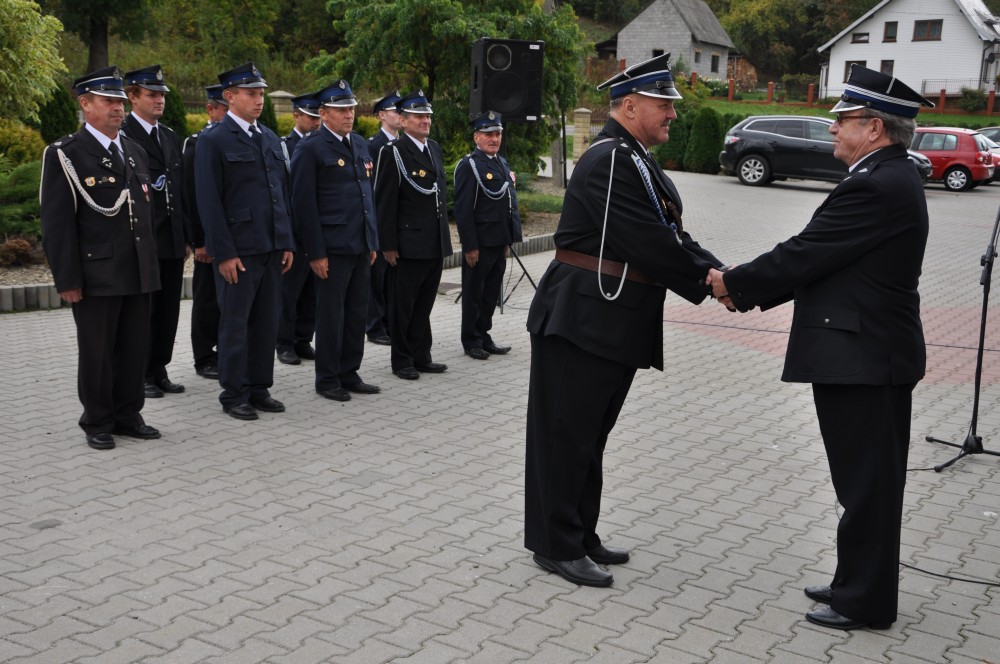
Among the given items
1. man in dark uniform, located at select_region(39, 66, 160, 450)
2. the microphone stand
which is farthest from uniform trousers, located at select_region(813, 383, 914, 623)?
man in dark uniform, located at select_region(39, 66, 160, 450)

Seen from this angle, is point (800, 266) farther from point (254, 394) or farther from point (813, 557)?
point (254, 394)

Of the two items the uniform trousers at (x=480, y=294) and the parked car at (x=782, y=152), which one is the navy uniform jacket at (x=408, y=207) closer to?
the uniform trousers at (x=480, y=294)

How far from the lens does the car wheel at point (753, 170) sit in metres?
26.2

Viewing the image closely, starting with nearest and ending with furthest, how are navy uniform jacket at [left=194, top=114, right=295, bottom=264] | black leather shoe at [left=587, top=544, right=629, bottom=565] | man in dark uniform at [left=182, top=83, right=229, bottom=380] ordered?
black leather shoe at [left=587, top=544, right=629, bottom=565] → navy uniform jacket at [left=194, top=114, right=295, bottom=264] → man in dark uniform at [left=182, top=83, right=229, bottom=380]

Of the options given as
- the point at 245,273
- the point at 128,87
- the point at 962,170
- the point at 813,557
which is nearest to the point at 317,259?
the point at 245,273

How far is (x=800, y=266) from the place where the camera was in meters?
4.01

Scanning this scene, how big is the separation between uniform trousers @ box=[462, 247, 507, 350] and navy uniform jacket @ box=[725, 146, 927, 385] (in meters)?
4.63

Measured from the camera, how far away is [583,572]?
4344 millimetres

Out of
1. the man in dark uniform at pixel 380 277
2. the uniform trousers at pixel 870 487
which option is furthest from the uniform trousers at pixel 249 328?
the uniform trousers at pixel 870 487

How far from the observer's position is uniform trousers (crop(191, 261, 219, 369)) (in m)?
7.69

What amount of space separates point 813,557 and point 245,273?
12.1ft

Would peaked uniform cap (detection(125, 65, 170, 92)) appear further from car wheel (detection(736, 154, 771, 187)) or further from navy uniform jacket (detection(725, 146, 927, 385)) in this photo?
car wheel (detection(736, 154, 771, 187))

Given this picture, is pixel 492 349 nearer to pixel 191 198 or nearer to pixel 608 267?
pixel 191 198

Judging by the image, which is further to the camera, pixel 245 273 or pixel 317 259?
pixel 317 259
